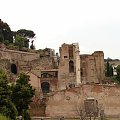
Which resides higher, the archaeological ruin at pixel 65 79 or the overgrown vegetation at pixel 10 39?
the overgrown vegetation at pixel 10 39

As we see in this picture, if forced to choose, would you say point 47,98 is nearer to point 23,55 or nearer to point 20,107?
point 20,107

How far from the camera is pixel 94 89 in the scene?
153ft

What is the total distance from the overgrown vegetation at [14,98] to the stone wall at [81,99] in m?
6.17

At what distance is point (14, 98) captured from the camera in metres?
38.2

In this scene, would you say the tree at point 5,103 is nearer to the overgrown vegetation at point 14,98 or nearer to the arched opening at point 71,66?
the overgrown vegetation at point 14,98

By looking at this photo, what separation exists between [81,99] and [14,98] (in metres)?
10.0

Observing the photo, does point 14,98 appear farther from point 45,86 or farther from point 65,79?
point 65,79

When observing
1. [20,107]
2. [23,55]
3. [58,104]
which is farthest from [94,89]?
[23,55]

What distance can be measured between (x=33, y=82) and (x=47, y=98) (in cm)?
937

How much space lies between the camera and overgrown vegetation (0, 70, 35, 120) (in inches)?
1319

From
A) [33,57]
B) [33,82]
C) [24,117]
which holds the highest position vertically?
[33,57]

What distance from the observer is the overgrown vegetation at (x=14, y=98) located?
33.5m

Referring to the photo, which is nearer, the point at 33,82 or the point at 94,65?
the point at 33,82

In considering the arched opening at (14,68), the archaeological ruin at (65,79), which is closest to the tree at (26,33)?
the archaeological ruin at (65,79)
